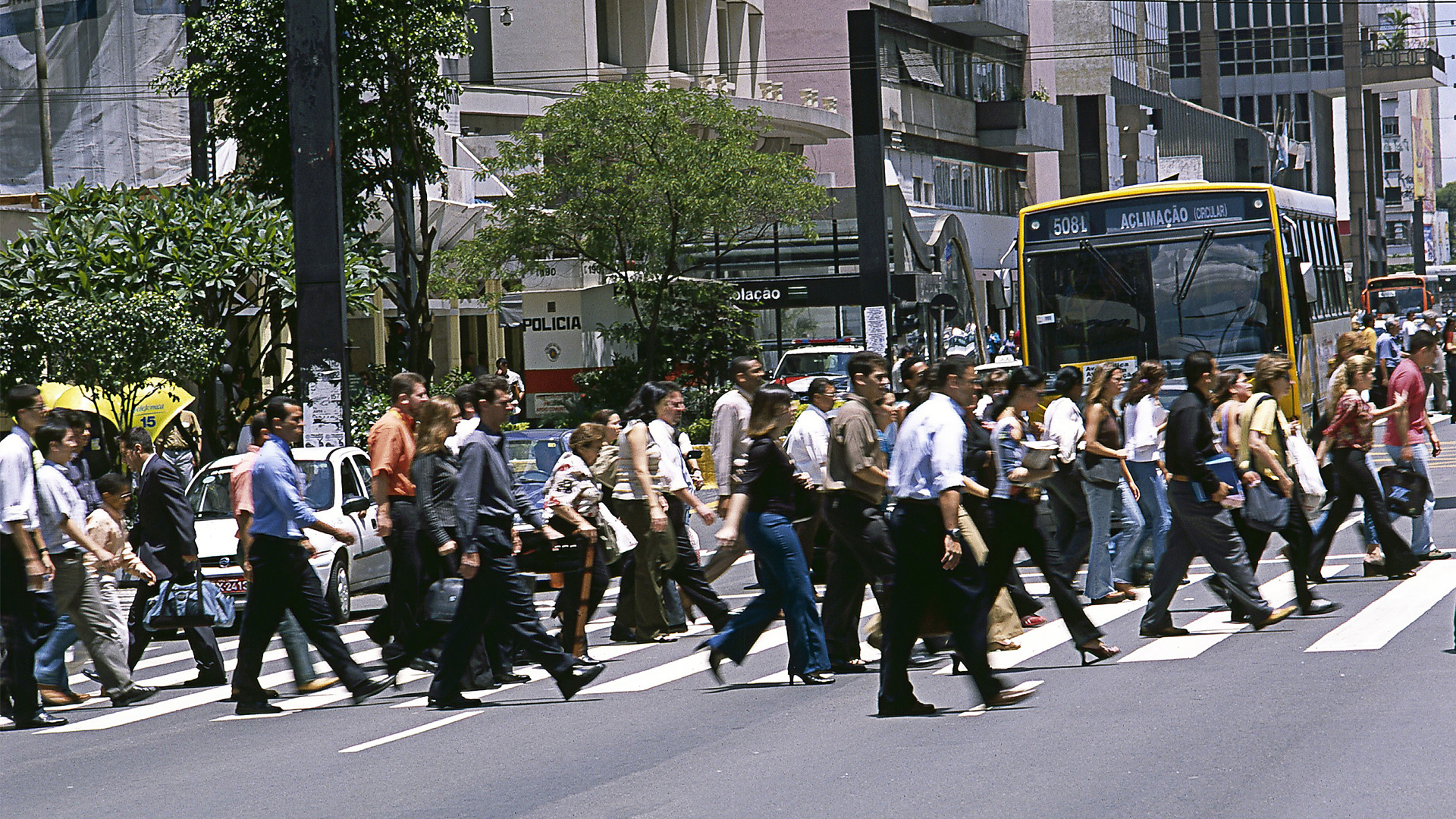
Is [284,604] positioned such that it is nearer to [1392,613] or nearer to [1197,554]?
[1197,554]

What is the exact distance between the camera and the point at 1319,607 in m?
11.9

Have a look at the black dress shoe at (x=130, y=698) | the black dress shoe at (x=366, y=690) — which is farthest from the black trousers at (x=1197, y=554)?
the black dress shoe at (x=130, y=698)

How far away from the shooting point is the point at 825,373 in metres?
32.4

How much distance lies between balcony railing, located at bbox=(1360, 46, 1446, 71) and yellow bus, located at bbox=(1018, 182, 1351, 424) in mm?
83454

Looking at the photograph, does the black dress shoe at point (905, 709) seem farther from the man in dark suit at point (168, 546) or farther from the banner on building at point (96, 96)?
the banner on building at point (96, 96)

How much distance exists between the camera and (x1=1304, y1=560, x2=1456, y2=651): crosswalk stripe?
10.5 m

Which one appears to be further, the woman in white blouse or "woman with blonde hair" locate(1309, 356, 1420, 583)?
"woman with blonde hair" locate(1309, 356, 1420, 583)

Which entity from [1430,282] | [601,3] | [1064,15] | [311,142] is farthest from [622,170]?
[1430,282]

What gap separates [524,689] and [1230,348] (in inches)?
468

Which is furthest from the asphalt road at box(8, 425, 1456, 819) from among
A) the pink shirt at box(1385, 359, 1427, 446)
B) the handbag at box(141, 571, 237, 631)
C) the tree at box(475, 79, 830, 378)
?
the tree at box(475, 79, 830, 378)

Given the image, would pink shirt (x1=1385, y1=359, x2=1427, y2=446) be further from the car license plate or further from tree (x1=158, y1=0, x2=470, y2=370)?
tree (x1=158, y1=0, x2=470, y2=370)

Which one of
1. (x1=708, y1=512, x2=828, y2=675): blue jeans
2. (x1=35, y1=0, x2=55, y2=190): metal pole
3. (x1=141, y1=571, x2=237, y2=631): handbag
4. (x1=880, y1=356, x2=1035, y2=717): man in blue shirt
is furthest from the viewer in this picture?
(x1=35, y1=0, x2=55, y2=190): metal pole

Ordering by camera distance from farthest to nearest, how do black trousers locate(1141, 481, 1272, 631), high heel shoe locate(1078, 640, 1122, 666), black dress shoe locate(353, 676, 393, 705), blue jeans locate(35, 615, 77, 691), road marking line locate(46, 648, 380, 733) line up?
blue jeans locate(35, 615, 77, 691) → black trousers locate(1141, 481, 1272, 631) → road marking line locate(46, 648, 380, 733) → high heel shoe locate(1078, 640, 1122, 666) → black dress shoe locate(353, 676, 393, 705)

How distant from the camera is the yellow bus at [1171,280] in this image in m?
20.2
